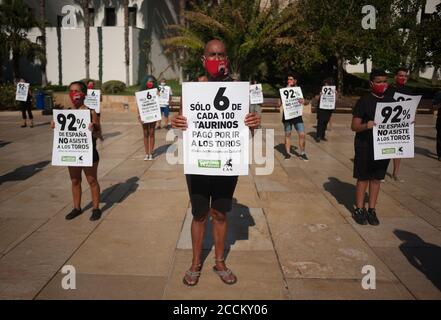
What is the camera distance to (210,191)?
3.83m

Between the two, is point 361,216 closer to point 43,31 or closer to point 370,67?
point 43,31

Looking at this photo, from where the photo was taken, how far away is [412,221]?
5523 mm

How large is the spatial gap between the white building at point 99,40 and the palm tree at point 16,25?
214cm

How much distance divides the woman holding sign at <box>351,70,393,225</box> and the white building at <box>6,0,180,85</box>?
78.7ft

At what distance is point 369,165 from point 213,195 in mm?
2557

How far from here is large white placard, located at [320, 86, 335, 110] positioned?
11.9m

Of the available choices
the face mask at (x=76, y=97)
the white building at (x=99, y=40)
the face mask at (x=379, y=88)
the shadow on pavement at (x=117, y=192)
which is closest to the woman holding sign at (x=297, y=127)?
the shadow on pavement at (x=117, y=192)

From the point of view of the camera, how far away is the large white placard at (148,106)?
9.10 metres

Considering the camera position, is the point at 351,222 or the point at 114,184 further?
the point at 114,184

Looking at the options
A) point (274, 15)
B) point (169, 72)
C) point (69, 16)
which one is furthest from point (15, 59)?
point (274, 15)

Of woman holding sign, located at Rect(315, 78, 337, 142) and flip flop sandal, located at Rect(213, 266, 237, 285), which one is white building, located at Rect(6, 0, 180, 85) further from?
flip flop sandal, located at Rect(213, 266, 237, 285)

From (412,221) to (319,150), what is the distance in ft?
17.9
